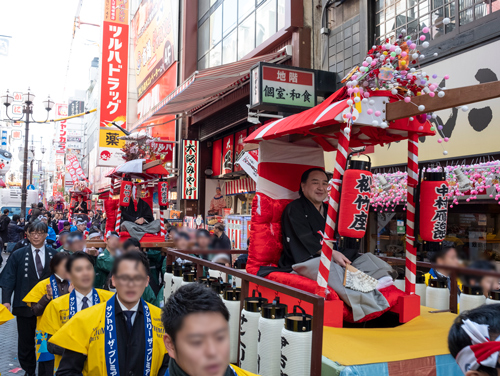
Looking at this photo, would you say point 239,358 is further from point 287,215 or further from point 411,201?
point 411,201

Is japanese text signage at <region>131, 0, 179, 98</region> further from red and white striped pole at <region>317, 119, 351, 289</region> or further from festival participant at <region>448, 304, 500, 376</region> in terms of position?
festival participant at <region>448, 304, 500, 376</region>

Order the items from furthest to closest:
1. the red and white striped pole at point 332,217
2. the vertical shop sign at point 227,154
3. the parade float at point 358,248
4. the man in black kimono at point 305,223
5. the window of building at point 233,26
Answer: the vertical shop sign at point 227,154
the window of building at point 233,26
the man in black kimono at point 305,223
the red and white striped pole at point 332,217
the parade float at point 358,248

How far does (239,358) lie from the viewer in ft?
12.7

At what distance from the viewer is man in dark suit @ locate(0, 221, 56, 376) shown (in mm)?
5203

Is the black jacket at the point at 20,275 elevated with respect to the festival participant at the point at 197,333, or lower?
lower

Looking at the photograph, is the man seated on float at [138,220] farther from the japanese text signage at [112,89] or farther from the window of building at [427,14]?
the japanese text signage at [112,89]

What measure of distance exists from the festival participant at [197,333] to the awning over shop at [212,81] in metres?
9.44

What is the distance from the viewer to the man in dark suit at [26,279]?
205 inches

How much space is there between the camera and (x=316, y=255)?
455cm

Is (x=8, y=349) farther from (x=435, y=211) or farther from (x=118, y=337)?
(x=435, y=211)

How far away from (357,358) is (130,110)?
75.1 ft

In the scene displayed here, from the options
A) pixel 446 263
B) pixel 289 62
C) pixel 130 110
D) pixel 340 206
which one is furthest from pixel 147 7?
pixel 446 263

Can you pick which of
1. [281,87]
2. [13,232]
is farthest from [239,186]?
[13,232]

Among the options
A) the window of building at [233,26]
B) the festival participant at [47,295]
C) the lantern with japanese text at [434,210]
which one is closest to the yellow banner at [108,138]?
the window of building at [233,26]
